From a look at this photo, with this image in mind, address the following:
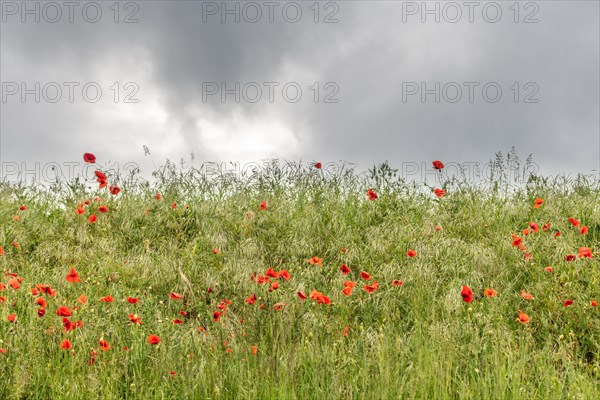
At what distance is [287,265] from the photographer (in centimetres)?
594

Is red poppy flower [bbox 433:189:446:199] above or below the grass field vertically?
above

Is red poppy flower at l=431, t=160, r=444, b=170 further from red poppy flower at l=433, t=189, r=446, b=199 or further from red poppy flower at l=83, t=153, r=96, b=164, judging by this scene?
red poppy flower at l=83, t=153, r=96, b=164

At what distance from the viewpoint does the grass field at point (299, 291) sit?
11.1 ft

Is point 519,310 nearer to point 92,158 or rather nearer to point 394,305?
point 394,305

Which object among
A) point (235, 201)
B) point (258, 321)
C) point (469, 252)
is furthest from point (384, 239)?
point (258, 321)

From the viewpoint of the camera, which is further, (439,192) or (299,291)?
(439,192)

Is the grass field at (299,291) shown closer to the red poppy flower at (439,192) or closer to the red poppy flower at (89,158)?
the red poppy flower at (439,192)

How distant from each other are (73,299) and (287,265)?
2030 mm

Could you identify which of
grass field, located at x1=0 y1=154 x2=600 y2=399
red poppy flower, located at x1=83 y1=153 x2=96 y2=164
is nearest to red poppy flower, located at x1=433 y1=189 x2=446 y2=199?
grass field, located at x1=0 y1=154 x2=600 y2=399

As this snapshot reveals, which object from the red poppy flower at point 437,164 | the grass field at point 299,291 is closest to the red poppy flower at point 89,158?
the grass field at point 299,291

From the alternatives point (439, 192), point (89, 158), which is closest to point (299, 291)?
point (439, 192)

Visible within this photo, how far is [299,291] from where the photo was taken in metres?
3.80

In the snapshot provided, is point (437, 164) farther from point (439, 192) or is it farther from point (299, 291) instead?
point (299, 291)

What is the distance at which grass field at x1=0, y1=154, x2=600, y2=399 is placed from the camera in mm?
3391
